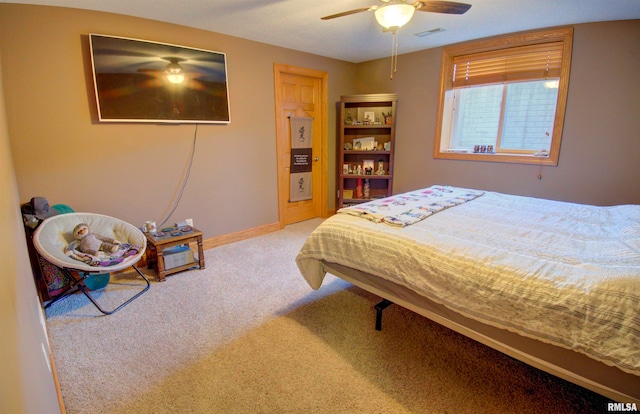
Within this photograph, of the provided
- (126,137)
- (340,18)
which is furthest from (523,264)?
(126,137)

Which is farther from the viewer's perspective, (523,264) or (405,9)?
(405,9)

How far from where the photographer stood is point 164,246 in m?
2.90

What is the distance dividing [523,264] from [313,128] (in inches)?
141

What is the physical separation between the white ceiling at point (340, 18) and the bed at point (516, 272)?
1.74 metres

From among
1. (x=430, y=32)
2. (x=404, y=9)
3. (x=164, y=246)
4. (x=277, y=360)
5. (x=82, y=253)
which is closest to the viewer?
(x=277, y=360)

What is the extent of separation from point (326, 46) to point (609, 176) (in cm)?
339

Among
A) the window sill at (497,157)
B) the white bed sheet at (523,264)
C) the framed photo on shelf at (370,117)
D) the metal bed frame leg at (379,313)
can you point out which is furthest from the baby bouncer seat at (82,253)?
the window sill at (497,157)

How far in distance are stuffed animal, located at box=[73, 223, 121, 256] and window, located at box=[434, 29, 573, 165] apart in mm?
3852

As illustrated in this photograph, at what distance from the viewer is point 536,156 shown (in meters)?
3.52

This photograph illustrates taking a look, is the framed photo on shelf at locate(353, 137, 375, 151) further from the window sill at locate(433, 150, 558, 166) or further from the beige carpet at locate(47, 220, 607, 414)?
the beige carpet at locate(47, 220, 607, 414)

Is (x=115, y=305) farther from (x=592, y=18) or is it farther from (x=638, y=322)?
(x=592, y=18)

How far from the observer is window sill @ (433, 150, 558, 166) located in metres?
3.45

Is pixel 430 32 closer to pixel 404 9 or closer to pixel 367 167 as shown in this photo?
pixel 404 9

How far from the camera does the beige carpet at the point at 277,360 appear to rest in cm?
161
